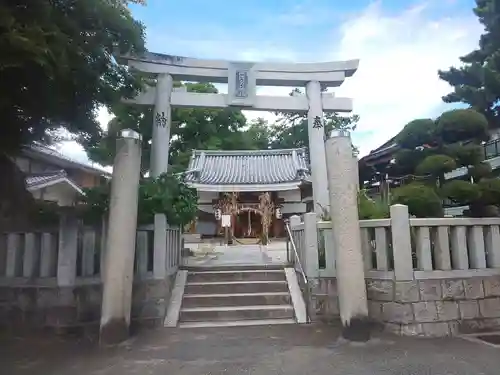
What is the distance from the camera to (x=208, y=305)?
253 inches

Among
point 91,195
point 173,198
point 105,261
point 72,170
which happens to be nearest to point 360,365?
point 105,261

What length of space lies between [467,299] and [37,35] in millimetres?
5977

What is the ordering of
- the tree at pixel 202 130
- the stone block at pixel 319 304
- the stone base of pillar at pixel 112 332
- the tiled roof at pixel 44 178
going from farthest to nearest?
the tree at pixel 202 130 < the tiled roof at pixel 44 178 < the stone block at pixel 319 304 < the stone base of pillar at pixel 112 332

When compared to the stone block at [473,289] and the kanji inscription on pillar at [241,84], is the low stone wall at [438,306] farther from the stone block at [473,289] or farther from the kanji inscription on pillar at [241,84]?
the kanji inscription on pillar at [241,84]

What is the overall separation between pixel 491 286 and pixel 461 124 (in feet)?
8.06

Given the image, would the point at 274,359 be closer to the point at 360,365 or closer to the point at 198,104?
the point at 360,365

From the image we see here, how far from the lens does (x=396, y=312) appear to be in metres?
5.36

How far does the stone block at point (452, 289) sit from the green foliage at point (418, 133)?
2.32 m

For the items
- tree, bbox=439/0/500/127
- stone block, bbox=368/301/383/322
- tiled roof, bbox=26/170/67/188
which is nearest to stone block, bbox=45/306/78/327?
stone block, bbox=368/301/383/322

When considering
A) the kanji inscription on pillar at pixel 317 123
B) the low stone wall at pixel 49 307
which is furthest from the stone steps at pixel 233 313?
the kanji inscription on pillar at pixel 317 123

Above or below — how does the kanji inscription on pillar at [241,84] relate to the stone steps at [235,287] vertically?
above

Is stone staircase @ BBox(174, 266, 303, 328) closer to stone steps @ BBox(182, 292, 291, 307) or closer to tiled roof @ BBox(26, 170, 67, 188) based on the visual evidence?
stone steps @ BBox(182, 292, 291, 307)

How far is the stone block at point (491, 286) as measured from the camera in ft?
18.1

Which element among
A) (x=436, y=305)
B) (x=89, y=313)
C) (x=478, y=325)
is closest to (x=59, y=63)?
(x=89, y=313)
